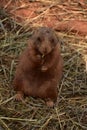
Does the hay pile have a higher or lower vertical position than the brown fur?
lower

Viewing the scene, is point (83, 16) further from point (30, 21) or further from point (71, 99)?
point (71, 99)

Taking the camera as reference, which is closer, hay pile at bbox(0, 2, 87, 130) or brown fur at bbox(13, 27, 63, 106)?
brown fur at bbox(13, 27, 63, 106)

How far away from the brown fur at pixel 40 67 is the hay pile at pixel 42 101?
0.38 feet

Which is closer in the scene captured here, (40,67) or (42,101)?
(40,67)

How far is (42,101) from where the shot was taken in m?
4.63

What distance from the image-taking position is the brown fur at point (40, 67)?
4164mm

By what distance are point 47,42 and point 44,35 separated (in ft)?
0.23

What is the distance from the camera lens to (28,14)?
6289mm

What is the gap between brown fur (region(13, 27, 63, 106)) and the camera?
4.16 metres

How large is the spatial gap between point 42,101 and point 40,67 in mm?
414

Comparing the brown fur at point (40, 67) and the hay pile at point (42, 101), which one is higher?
the brown fur at point (40, 67)

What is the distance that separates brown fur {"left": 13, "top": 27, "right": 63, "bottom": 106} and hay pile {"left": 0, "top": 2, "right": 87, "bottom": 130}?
116mm

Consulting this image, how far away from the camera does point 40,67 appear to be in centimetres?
438

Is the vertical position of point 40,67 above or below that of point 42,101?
above
